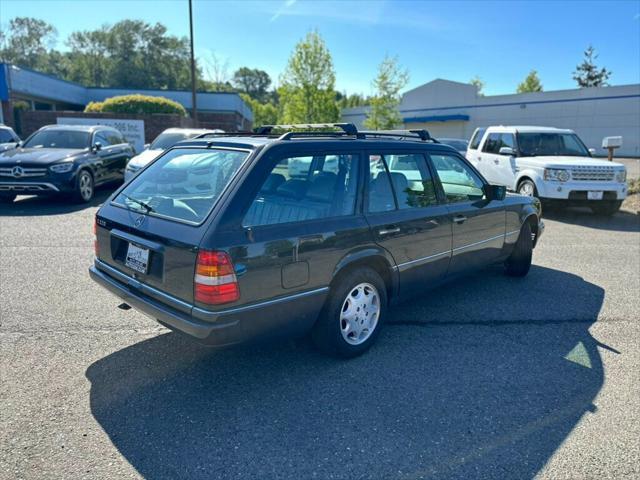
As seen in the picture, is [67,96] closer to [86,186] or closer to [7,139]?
[7,139]

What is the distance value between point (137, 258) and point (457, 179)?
125 inches

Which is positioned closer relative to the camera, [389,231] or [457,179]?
[389,231]

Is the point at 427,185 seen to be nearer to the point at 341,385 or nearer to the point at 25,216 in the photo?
the point at 341,385

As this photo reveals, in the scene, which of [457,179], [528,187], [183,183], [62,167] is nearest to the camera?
[183,183]

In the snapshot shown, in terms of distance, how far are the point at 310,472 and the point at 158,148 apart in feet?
33.6

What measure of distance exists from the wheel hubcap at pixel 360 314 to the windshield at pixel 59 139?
935 centimetres

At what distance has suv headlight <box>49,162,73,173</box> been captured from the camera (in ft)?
30.3

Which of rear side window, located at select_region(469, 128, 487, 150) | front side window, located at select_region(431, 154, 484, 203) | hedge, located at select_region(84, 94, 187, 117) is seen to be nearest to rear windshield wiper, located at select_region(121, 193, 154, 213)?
front side window, located at select_region(431, 154, 484, 203)

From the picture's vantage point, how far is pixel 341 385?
3.28m

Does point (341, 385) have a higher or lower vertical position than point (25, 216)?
lower

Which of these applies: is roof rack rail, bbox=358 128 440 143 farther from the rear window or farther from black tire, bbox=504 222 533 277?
black tire, bbox=504 222 533 277

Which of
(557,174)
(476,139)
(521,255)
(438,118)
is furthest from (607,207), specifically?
(438,118)

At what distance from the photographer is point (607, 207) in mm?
10531

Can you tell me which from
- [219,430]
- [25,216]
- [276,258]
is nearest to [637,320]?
[276,258]
